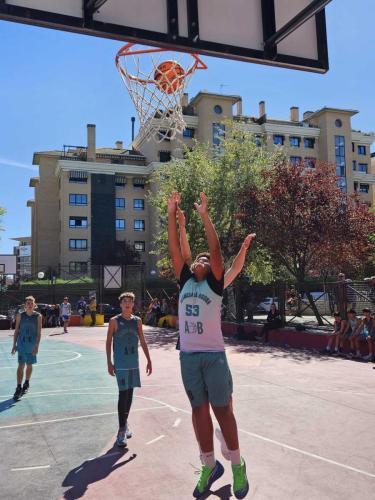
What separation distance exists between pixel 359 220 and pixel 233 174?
8.44 meters

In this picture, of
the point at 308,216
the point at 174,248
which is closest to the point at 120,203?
the point at 308,216

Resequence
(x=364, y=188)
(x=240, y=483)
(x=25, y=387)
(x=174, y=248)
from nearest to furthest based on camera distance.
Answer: (x=240, y=483)
(x=174, y=248)
(x=25, y=387)
(x=364, y=188)

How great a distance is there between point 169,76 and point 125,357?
693 centimetres

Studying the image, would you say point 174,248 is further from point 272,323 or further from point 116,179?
point 116,179

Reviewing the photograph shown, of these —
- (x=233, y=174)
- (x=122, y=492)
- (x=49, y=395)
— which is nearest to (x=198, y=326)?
(x=122, y=492)

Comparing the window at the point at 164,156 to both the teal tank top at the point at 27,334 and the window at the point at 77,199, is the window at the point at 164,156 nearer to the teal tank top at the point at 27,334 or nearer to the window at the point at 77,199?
the window at the point at 77,199

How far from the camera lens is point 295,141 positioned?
6059 centimetres

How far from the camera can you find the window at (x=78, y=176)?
52.9 meters

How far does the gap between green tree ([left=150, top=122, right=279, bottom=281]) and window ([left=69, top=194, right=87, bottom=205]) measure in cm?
2705

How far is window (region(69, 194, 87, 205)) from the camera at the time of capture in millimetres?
53125

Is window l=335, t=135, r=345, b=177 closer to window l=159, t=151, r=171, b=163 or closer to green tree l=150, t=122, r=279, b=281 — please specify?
window l=159, t=151, r=171, b=163

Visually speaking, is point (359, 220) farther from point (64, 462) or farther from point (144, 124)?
point (64, 462)

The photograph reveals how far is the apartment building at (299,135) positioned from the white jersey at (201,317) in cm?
5128

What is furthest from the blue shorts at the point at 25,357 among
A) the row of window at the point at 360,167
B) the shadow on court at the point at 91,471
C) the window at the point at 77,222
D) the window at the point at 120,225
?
the row of window at the point at 360,167
